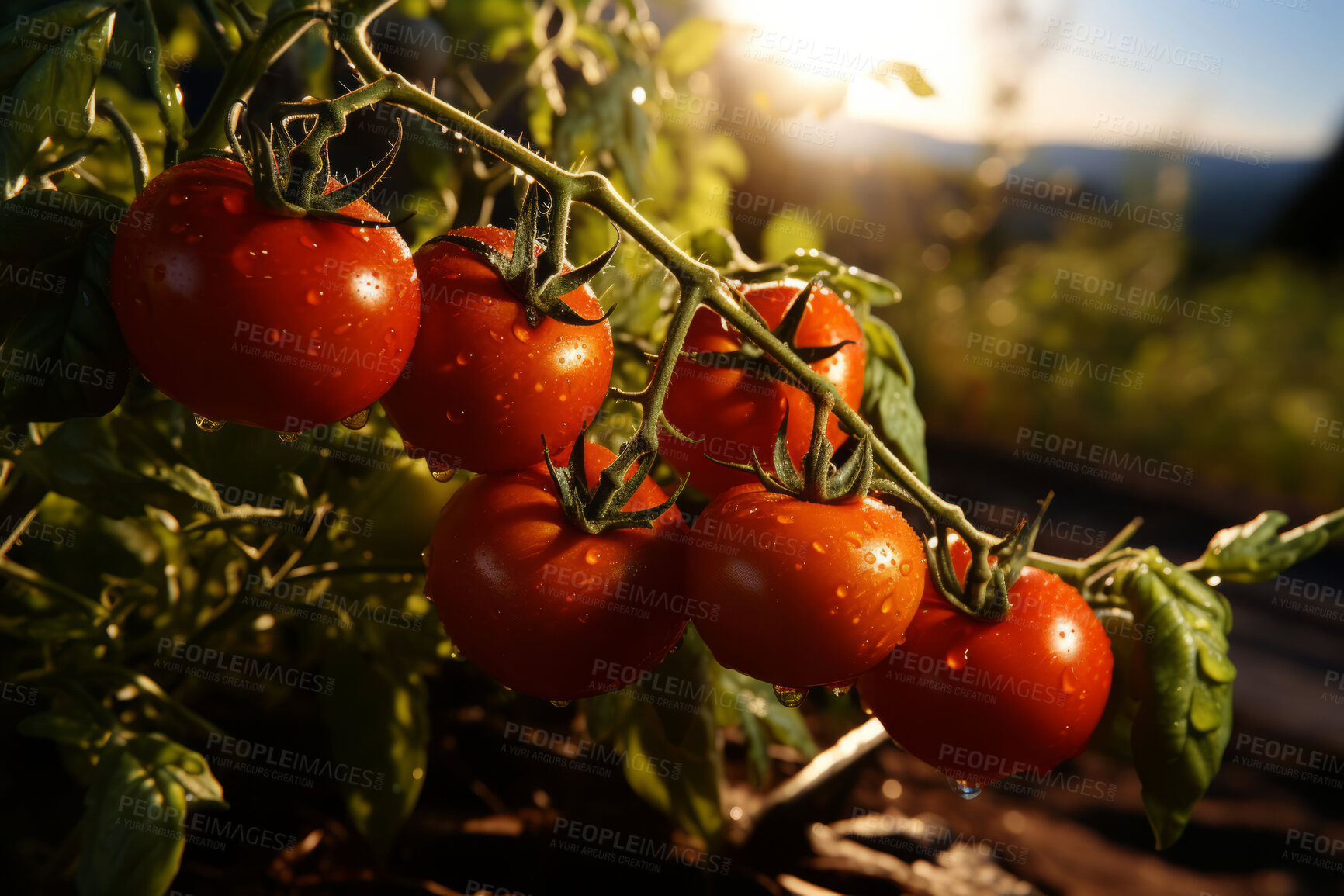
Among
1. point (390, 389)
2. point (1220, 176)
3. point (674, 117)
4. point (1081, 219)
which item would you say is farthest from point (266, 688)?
point (1220, 176)

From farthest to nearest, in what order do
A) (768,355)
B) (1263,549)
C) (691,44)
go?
(691,44) < (1263,549) < (768,355)

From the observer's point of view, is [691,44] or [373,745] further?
[691,44]

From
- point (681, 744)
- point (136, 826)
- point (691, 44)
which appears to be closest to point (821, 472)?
point (681, 744)

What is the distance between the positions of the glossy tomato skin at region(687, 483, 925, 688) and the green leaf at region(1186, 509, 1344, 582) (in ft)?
0.94

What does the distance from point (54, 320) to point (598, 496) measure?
23 cm

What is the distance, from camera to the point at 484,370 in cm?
41

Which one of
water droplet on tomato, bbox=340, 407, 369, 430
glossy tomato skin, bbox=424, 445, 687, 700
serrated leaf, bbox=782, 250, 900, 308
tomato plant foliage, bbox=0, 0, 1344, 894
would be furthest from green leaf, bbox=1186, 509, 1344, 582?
water droplet on tomato, bbox=340, 407, 369, 430

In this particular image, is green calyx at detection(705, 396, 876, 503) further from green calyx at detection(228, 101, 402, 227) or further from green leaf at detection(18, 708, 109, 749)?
green leaf at detection(18, 708, 109, 749)

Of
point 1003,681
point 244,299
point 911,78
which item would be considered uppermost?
point 911,78

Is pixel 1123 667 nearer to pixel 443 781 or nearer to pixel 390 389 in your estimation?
pixel 390 389

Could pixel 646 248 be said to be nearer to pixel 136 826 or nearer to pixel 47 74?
pixel 47 74

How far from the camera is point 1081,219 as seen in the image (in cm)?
357

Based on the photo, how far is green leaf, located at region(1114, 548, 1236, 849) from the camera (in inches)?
18.7

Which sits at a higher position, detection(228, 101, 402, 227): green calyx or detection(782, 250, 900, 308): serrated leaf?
detection(228, 101, 402, 227): green calyx
